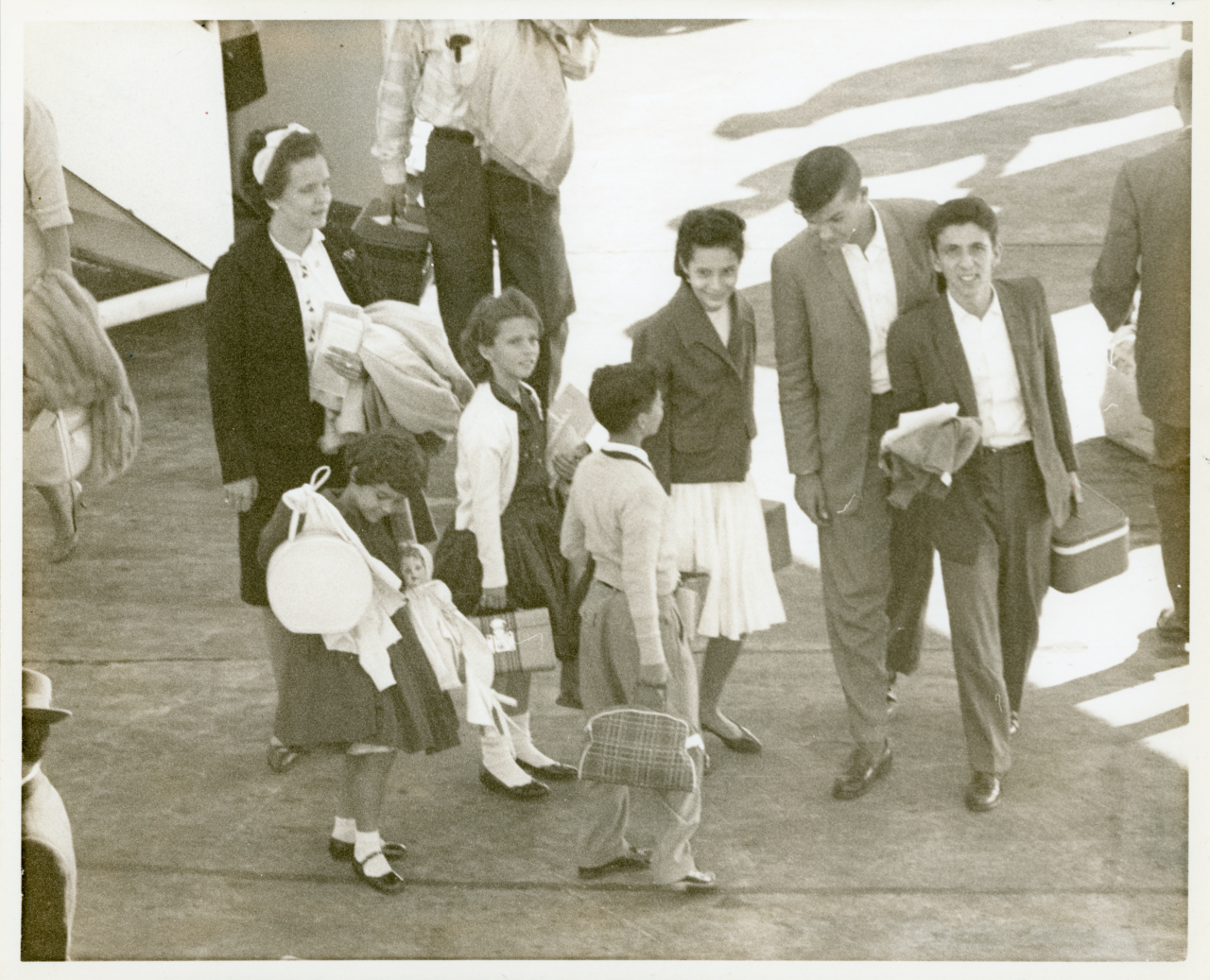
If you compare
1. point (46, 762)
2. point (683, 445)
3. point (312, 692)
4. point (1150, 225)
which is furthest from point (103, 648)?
point (1150, 225)

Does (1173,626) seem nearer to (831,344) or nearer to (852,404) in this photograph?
(852,404)

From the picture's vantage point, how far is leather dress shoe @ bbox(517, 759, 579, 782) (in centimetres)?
544

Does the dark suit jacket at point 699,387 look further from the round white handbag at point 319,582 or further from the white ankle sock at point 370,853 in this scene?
the white ankle sock at point 370,853

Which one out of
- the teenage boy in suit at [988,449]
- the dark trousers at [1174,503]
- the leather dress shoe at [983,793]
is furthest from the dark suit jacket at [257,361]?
the dark trousers at [1174,503]

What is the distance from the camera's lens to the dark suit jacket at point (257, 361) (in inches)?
206

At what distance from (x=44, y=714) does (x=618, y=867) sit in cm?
170

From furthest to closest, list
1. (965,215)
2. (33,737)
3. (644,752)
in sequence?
(33,737)
(965,215)
(644,752)

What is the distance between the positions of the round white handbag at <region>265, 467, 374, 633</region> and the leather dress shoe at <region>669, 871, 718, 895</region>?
3.77 feet

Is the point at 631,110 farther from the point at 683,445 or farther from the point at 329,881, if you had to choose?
the point at 329,881

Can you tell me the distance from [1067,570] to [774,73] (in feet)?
5.45

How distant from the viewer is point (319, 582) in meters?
4.95

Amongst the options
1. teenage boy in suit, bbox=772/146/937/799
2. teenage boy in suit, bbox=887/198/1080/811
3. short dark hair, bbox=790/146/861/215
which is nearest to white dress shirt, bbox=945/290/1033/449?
teenage boy in suit, bbox=887/198/1080/811

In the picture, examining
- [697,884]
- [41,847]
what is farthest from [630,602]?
[41,847]

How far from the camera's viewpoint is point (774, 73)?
5.37 meters
